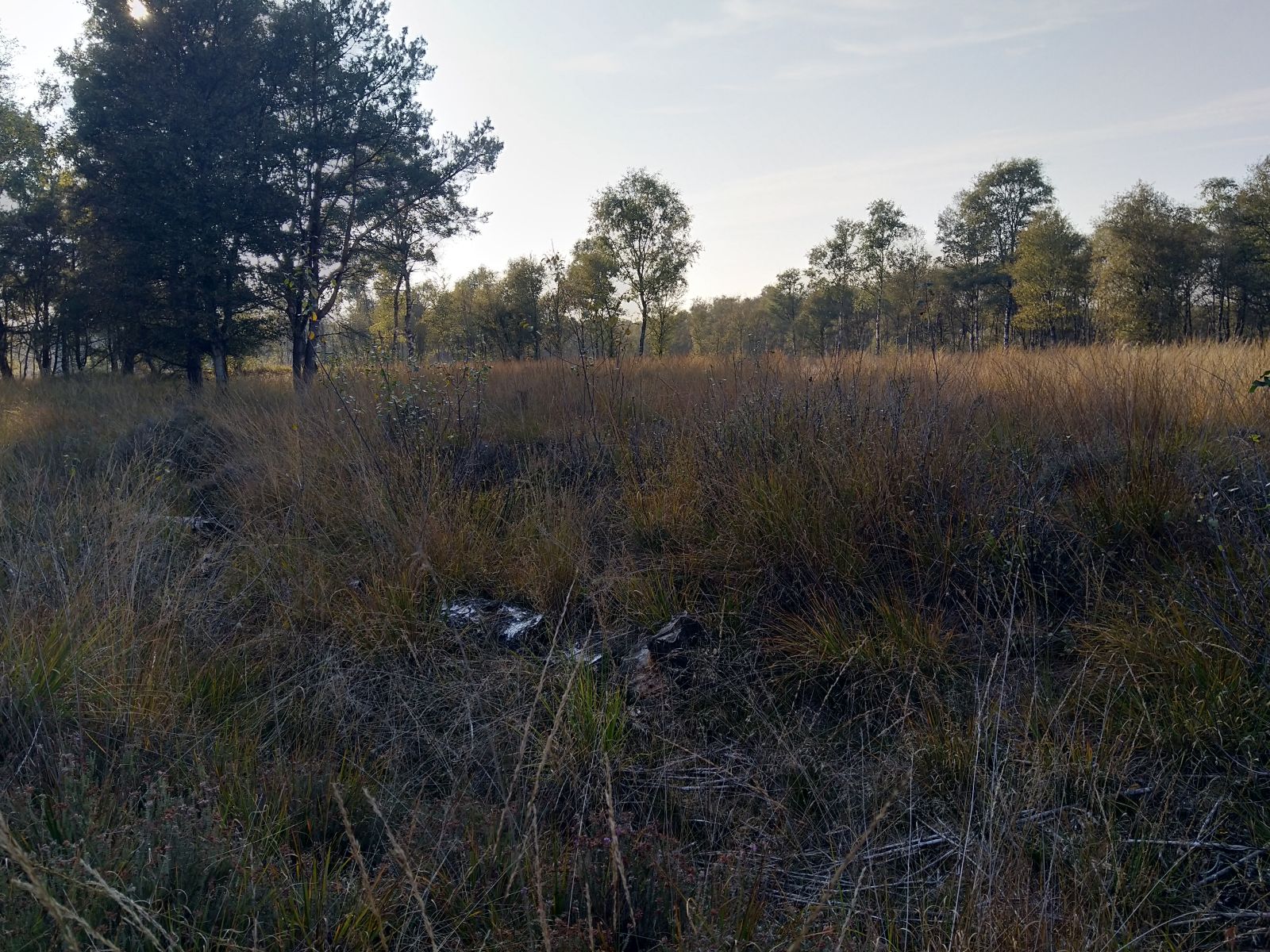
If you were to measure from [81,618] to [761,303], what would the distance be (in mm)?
61124

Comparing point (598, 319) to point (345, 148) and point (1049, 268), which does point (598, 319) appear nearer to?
point (345, 148)

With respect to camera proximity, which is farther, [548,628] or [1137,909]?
[548,628]

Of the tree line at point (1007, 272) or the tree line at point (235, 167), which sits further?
the tree line at point (1007, 272)

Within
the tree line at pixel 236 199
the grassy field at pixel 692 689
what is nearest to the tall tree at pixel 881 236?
the tree line at pixel 236 199

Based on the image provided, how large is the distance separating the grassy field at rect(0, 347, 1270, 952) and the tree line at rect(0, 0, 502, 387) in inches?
397

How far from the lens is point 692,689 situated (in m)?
3.13

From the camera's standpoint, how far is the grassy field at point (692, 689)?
1.89 m

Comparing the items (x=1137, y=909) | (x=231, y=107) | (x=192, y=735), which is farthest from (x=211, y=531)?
(x=231, y=107)

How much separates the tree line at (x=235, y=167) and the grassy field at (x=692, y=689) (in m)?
10.1

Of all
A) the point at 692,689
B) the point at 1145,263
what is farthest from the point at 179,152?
the point at 1145,263

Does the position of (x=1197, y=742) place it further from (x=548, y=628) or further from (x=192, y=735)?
(x=192, y=735)

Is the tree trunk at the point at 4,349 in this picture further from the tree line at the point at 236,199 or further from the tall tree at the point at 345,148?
the tall tree at the point at 345,148

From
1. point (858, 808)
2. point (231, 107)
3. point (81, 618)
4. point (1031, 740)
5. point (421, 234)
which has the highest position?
point (231, 107)

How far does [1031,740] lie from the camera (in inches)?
96.4
